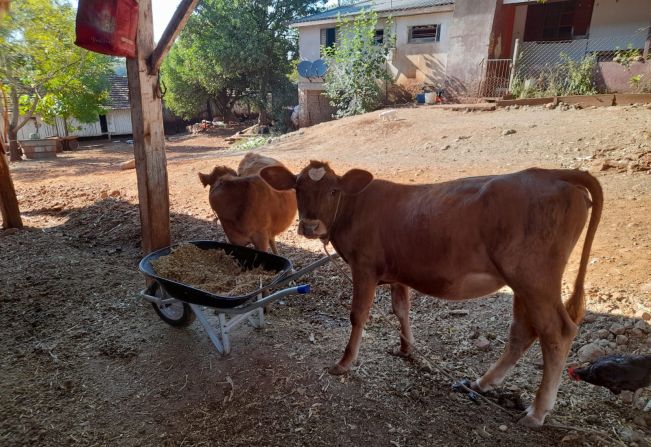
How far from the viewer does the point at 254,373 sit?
3.49 m

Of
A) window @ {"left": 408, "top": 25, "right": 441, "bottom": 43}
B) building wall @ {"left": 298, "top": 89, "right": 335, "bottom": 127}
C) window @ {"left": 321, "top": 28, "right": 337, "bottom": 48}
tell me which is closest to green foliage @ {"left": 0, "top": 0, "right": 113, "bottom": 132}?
building wall @ {"left": 298, "top": 89, "right": 335, "bottom": 127}

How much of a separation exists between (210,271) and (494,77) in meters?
16.6

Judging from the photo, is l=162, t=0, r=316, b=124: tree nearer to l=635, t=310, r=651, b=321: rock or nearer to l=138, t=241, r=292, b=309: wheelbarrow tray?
l=138, t=241, r=292, b=309: wheelbarrow tray

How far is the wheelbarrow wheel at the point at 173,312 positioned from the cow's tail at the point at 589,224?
3.16 m

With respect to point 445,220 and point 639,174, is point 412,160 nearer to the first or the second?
point 639,174

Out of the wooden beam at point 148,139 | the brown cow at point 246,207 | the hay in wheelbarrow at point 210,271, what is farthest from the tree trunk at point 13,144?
the hay in wheelbarrow at point 210,271

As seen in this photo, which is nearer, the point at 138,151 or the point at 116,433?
the point at 116,433

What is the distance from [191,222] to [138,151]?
11.4 feet

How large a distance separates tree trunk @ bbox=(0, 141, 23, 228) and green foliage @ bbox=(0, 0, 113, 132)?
4948mm

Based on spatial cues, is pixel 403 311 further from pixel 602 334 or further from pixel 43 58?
pixel 43 58

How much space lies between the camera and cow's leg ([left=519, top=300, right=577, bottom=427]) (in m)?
2.66

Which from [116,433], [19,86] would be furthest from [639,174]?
[19,86]

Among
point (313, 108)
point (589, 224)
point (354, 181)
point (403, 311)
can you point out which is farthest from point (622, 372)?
point (313, 108)

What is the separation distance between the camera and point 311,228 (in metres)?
3.23
